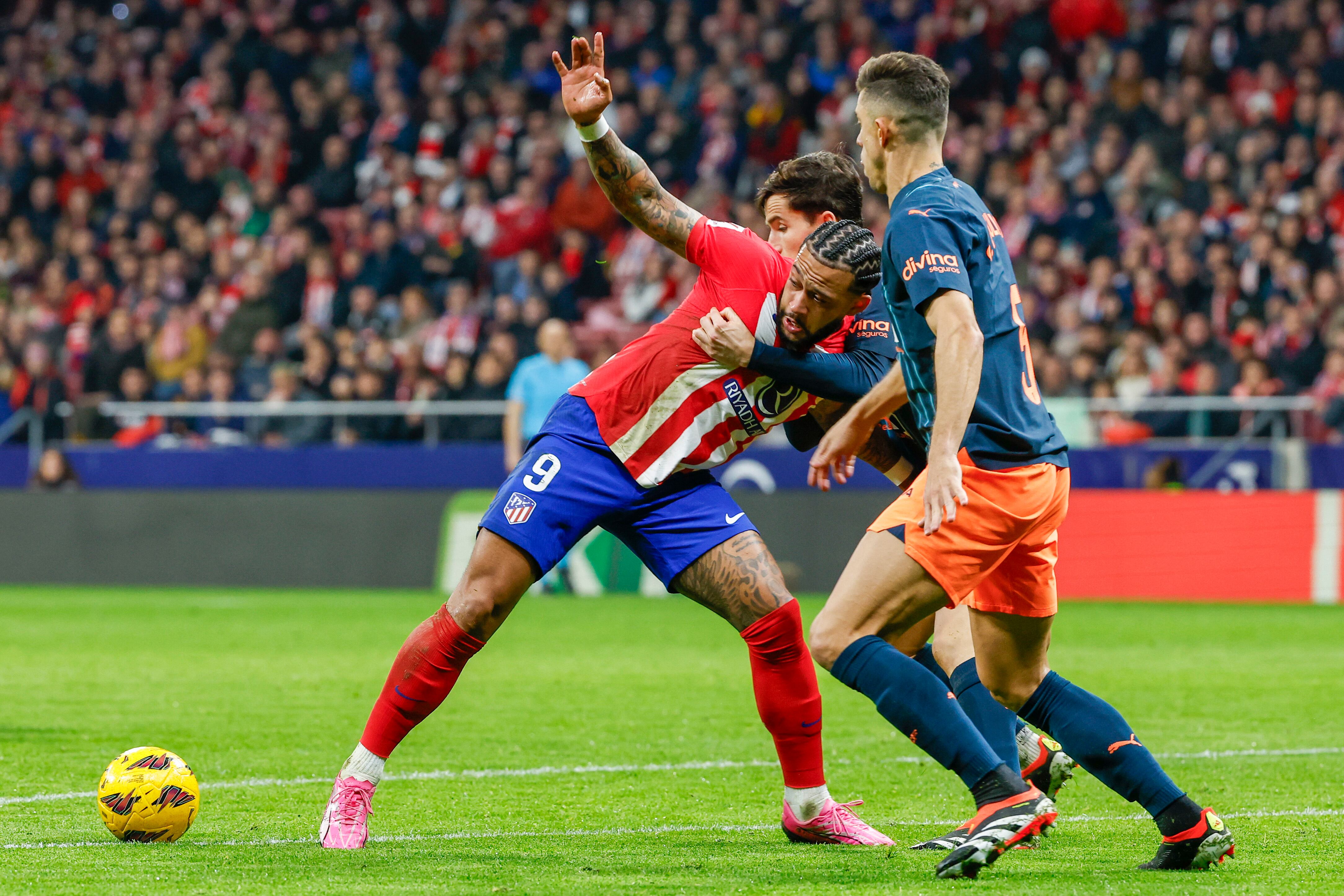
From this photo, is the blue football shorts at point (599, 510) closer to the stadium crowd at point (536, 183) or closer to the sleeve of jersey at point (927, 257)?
the sleeve of jersey at point (927, 257)

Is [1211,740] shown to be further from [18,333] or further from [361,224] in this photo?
[18,333]

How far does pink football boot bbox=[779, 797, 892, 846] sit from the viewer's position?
16.1 ft

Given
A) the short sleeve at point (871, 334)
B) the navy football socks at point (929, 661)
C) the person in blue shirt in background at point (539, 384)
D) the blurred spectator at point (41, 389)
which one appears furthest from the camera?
the blurred spectator at point (41, 389)

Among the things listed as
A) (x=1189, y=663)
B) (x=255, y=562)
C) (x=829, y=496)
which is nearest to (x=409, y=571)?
(x=255, y=562)

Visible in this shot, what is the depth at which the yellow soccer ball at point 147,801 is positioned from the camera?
4793 mm

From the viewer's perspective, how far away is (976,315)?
437 centimetres

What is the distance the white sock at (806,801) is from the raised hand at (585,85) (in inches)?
80.5

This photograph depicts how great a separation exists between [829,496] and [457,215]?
7233 mm

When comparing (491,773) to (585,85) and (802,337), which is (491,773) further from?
(585,85)

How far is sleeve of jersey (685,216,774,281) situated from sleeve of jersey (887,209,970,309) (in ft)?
2.79

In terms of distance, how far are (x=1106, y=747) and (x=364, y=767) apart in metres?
2.05

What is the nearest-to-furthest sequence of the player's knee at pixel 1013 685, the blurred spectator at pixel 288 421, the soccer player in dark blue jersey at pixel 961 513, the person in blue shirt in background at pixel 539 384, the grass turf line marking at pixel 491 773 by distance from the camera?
the soccer player in dark blue jersey at pixel 961 513
the player's knee at pixel 1013 685
the grass turf line marking at pixel 491 773
the person in blue shirt in background at pixel 539 384
the blurred spectator at pixel 288 421

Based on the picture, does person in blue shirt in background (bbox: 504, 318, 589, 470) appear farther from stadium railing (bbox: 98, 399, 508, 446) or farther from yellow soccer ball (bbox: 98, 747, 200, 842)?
yellow soccer ball (bbox: 98, 747, 200, 842)

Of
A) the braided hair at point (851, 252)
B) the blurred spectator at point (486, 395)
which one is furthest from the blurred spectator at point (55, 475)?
the braided hair at point (851, 252)
